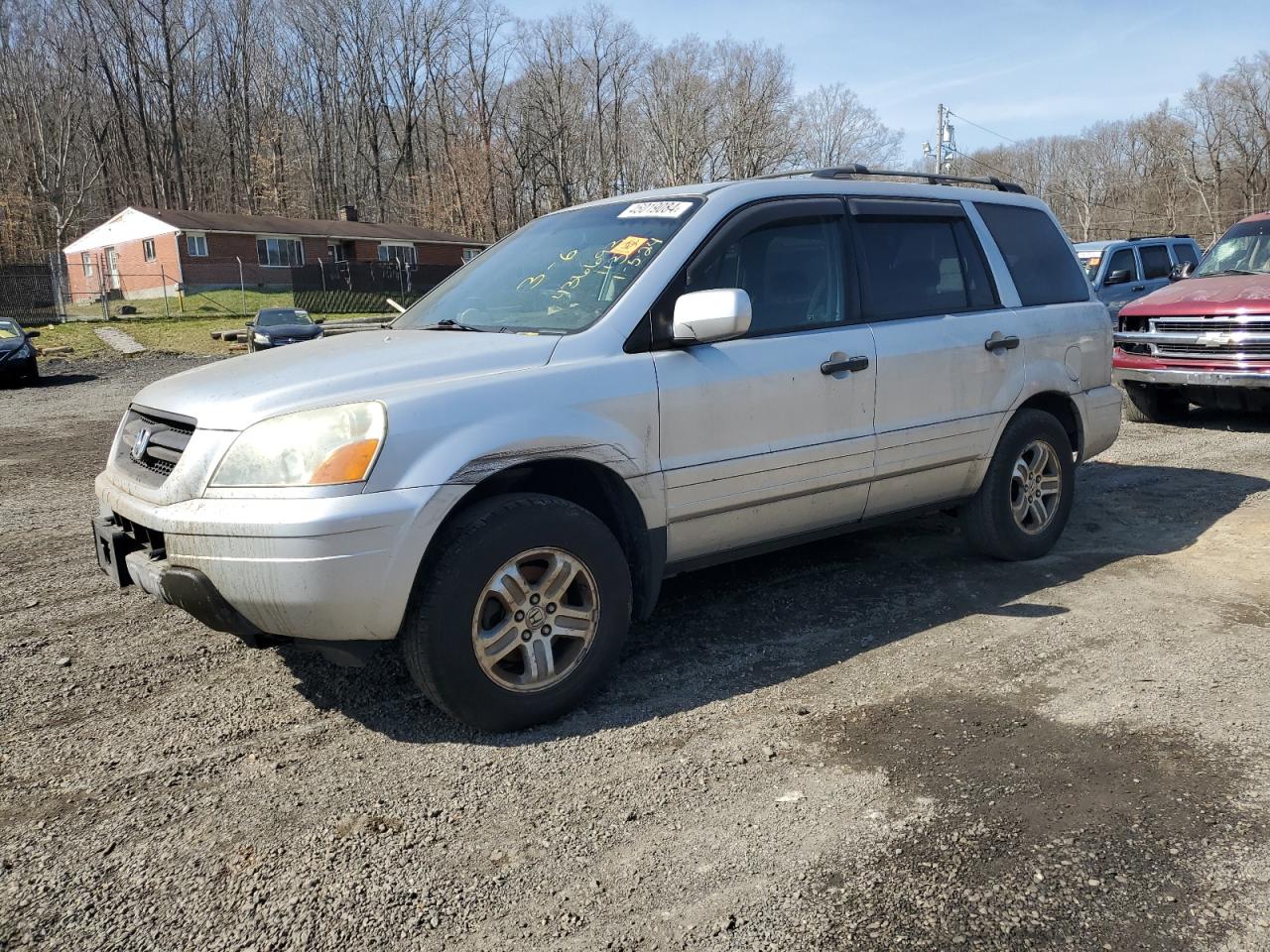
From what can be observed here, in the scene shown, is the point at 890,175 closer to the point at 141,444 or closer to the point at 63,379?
the point at 141,444

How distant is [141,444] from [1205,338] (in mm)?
8935

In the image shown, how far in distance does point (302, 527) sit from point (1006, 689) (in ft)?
8.51

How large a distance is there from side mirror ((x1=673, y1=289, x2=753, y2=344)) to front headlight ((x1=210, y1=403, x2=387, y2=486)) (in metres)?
1.20

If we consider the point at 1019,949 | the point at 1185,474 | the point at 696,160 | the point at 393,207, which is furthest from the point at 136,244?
the point at 1019,949

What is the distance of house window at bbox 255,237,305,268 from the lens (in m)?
49.1

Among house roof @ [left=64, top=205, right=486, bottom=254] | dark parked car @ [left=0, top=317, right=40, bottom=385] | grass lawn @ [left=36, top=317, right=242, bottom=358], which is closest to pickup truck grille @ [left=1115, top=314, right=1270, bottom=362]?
dark parked car @ [left=0, top=317, right=40, bottom=385]

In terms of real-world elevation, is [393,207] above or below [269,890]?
above

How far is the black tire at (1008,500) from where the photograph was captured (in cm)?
511

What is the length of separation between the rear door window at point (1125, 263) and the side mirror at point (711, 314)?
13.6 metres

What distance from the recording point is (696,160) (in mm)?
66000

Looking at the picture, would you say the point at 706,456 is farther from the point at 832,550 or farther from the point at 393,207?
the point at 393,207

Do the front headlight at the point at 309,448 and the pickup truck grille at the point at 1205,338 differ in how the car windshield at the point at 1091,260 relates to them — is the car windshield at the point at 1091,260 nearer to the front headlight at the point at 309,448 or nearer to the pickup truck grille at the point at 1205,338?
the pickup truck grille at the point at 1205,338

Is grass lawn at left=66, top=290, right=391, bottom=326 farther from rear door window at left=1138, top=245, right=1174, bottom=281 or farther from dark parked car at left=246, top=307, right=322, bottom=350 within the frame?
rear door window at left=1138, top=245, right=1174, bottom=281

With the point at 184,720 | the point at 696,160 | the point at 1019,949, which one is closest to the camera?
the point at 1019,949
